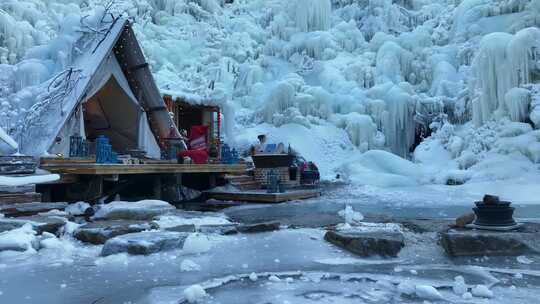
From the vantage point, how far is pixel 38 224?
6.96m

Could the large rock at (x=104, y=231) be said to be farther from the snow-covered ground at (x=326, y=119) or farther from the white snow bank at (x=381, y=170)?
the white snow bank at (x=381, y=170)

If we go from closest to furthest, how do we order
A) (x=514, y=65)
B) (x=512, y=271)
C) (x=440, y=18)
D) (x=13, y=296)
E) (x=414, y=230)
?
1. (x=13, y=296)
2. (x=512, y=271)
3. (x=414, y=230)
4. (x=514, y=65)
5. (x=440, y=18)

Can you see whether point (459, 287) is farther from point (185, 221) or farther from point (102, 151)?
point (102, 151)

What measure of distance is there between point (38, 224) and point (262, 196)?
839cm

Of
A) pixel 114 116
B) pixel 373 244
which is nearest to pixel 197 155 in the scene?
pixel 114 116

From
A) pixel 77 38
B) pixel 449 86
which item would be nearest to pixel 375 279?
pixel 77 38

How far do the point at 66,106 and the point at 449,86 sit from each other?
20371 mm

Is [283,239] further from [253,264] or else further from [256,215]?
[256,215]

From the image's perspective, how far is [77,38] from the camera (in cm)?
1566

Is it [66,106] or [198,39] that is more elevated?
[198,39]

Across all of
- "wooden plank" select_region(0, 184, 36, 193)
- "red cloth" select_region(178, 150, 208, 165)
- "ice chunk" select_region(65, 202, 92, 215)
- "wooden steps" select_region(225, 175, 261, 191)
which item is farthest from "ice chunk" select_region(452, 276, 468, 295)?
"wooden steps" select_region(225, 175, 261, 191)

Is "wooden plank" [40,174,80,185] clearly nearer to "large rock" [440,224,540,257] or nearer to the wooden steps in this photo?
the wooden steps

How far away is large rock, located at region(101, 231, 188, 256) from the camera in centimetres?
589

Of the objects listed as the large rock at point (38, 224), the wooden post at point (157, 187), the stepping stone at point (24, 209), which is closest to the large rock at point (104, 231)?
the large rock at point (38, 224)
